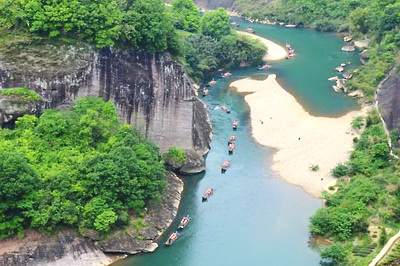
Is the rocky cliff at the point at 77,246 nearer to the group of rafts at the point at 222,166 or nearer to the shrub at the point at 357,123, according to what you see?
the group of rafts at the point at 222,166

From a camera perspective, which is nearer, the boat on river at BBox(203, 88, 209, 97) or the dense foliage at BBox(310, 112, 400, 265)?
the dense foliage at BBox(310, 112, 400, 265)

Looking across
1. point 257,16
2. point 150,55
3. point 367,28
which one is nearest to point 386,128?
point 150,55

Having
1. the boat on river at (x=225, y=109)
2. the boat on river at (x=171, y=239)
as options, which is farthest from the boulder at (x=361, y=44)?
the boat on river at (x=171, y=239)

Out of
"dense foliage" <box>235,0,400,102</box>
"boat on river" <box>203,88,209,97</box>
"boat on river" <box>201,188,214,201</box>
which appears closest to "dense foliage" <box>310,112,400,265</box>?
"boat on river" <box>201,188,214,201</box>

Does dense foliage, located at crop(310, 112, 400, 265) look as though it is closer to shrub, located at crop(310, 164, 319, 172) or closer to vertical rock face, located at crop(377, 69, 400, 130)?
shrub, located at crop(310, 164, 319, 172)

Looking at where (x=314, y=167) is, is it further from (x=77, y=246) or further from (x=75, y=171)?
(x=77, y=246)

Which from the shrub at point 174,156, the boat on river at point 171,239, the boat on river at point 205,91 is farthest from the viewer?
the boat on river at point 205,91
